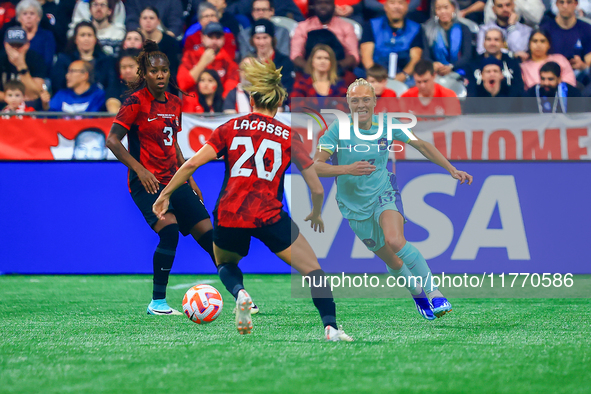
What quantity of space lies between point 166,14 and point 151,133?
22.0 feet

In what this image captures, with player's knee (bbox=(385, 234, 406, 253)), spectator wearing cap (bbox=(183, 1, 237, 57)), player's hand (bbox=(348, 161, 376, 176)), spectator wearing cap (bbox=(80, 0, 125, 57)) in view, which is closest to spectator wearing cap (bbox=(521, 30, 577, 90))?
spectator wearing cap (bbox=(183, 1, 237, 57))

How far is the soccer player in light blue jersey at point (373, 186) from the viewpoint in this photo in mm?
6176

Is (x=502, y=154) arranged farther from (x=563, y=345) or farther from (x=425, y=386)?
(x=425, y=386)

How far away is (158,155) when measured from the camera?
21.6 ft

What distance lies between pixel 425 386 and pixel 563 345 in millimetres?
1600

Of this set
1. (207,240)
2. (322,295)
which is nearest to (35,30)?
(207,240)

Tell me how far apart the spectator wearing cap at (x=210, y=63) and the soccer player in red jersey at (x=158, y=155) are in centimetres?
496

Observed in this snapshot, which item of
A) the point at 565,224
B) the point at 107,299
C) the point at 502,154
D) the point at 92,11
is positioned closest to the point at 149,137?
the point at 107,299

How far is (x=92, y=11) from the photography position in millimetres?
12539

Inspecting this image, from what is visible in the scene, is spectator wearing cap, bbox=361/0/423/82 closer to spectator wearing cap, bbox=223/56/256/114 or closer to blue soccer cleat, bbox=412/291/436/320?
spectator wearing cap, bbox=223/56/256/114

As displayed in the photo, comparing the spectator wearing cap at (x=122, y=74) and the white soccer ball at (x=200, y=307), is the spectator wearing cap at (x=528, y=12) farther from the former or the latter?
the white soccer ball at (x=200, y=307)

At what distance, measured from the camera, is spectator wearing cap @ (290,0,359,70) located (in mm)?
11773

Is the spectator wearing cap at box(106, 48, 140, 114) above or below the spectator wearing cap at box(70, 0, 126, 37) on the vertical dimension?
below

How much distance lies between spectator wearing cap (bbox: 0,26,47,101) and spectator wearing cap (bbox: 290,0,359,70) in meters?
4.10
